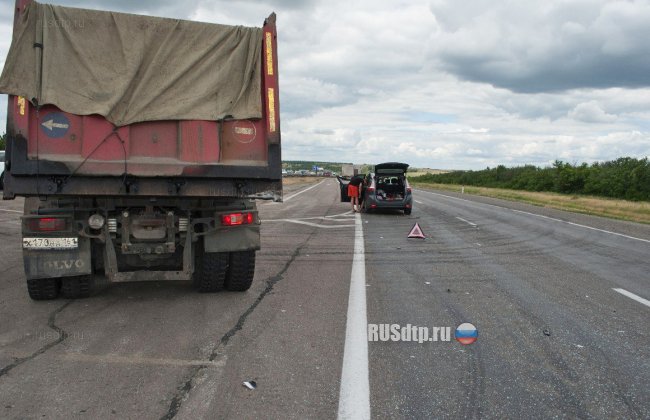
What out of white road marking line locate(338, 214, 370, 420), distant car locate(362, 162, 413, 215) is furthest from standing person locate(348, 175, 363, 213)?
white road marking line locate(338, 214, 370, 420)

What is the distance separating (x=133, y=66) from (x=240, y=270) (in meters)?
2.54

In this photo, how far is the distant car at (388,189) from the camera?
A: 69.4 ft

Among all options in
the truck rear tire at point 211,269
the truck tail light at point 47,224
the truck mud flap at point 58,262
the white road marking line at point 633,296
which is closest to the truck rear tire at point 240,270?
the truck rear tire at point 211,269

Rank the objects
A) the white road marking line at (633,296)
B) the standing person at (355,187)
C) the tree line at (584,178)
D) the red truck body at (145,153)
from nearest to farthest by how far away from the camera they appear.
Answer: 1. the red truck body at (145,153)
2. the white road marking line at (633,296)
3. the standing person at (355,187)
4. the tree line at (584,178)

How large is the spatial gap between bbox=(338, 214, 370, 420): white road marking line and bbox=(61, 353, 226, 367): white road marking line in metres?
0.99

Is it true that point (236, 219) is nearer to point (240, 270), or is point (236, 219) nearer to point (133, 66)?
point (240, 270)

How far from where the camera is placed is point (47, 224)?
19.7ft

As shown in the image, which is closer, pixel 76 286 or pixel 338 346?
pixel 338 346

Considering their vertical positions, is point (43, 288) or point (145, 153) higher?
point (145, 153)

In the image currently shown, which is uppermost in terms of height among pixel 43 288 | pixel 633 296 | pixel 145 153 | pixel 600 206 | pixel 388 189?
pixel 145 153

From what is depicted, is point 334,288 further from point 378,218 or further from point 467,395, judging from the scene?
point 378,218

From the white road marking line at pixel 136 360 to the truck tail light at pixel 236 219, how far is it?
83.9 inches

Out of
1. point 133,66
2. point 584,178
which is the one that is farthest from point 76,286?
point 584,178

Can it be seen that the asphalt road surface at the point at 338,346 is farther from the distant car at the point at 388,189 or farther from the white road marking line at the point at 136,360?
the distant car at the point at 388,189
